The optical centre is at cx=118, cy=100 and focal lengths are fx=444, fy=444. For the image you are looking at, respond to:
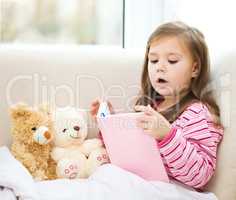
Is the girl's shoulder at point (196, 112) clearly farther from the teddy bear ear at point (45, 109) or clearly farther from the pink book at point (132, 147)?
the teddy bear ear at point (45, 109)

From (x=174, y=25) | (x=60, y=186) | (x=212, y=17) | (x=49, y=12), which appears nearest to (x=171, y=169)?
(x=60, y=186)

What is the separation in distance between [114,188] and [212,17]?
2.18ft

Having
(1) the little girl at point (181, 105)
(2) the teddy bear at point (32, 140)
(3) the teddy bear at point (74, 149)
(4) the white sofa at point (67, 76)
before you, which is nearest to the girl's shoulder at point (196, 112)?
(1) the little girl at point (181, 105)

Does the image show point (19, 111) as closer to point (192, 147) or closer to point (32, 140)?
point (32, 140)

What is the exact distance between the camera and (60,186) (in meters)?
1.03

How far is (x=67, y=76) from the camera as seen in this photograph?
4.34 ft

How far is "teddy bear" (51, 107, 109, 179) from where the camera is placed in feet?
3.86

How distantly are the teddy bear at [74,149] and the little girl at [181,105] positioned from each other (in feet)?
0.28

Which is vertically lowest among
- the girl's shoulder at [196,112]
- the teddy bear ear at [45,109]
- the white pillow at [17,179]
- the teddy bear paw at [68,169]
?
the teddy bear paw at [68,169]

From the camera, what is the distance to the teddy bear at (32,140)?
117 cm

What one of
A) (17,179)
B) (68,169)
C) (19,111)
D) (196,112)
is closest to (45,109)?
(19,111)

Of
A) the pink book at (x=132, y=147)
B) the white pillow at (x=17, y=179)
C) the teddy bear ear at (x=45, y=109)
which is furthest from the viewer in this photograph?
the teddy bear ear at (x=45, y=109)

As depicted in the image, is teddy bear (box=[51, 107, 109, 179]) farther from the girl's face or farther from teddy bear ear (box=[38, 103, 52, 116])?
the girl's face

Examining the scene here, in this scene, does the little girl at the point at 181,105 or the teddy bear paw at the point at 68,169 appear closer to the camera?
the little girl at the point at 181,105
